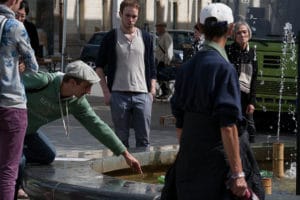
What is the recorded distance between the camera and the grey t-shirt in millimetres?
9469

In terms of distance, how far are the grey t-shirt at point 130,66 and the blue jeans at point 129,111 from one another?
0.07 m

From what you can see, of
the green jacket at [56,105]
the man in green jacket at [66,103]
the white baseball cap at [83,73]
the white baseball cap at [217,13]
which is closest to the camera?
the white baseball cap at [217,13]

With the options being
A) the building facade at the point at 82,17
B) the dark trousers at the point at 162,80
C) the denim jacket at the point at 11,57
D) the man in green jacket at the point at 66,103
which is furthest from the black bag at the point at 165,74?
the building facade at the point at 82,17

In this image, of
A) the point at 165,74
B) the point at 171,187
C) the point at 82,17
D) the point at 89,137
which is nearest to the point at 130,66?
the point at 171,187

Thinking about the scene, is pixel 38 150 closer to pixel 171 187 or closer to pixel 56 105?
pixel 56 105

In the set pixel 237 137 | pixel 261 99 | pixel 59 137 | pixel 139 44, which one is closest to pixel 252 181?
pixel 237 137

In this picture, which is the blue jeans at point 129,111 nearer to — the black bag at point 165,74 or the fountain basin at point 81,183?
the fountain basin at point 81,183

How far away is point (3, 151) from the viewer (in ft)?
23.0

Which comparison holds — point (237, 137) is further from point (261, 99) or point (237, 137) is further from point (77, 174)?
point (261, 99)

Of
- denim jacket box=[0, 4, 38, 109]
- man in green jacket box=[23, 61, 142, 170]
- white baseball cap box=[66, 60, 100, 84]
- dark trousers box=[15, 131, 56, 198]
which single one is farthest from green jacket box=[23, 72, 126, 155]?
denim jacket box=[0, 4, 38, 109]

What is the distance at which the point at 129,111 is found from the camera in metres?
9.52

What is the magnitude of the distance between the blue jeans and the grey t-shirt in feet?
0.22

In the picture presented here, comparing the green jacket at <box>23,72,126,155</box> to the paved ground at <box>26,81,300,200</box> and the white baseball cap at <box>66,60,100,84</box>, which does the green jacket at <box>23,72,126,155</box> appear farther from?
the paved ground at <box>26,81,300,200</box>

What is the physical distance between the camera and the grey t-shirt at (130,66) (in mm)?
9469
